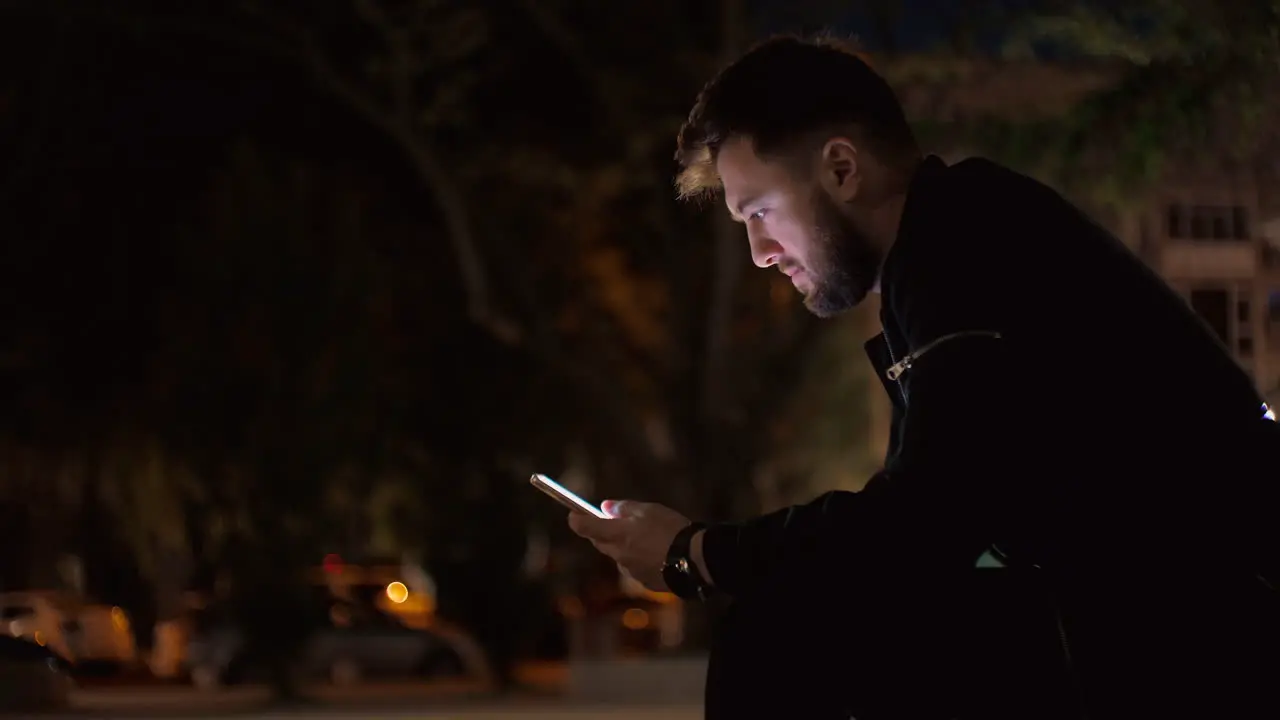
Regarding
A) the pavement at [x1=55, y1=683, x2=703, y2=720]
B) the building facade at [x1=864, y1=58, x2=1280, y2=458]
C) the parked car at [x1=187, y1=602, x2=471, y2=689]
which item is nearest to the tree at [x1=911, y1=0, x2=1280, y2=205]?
the building facade at [x1=864, y1=58, x2=1280, y2=458]

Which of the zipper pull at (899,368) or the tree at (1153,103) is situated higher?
the tree at (1153,103)

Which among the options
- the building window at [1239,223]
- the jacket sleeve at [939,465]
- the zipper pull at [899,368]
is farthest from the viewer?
the building window at [1239,223]

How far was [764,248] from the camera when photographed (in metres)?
2.05

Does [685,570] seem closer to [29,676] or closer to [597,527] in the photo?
[597,527]

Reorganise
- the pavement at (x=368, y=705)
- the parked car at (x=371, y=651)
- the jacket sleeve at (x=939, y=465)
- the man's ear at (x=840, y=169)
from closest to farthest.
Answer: the jacket sleeve at (x=939, y=465) → the man's ear at (x=840, y=169) → the pavement at (x=368, y=705) → the parked car at (x=371, y=651)

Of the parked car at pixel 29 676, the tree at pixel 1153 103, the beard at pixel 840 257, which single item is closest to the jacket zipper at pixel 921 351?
the beard at pixel 840 257

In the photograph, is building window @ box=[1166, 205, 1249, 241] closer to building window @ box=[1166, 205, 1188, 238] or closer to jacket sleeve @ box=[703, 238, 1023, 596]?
building window @ box=[1166, 205, 1188, 238]

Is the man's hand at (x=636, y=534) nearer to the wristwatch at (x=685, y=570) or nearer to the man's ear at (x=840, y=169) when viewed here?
the wristwatch at (x=685, y=570)

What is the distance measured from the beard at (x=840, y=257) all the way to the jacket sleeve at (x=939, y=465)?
195mm

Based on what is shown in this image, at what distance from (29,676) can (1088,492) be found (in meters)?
3.13

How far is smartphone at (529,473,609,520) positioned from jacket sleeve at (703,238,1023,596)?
36cm

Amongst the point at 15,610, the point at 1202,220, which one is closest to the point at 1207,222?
the point at 1202,220

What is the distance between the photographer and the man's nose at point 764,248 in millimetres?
2031

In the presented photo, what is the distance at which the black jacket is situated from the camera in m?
1.69
